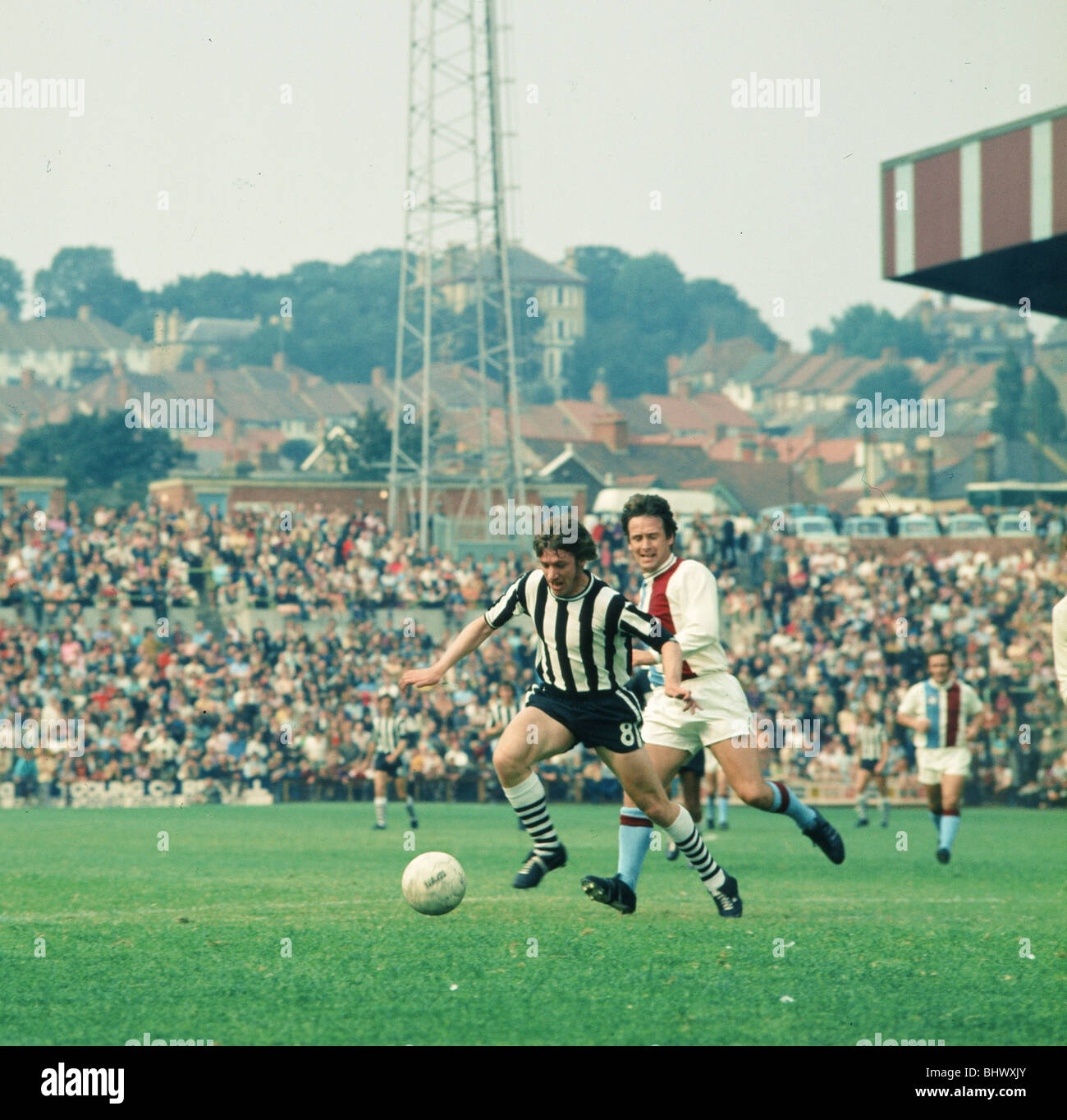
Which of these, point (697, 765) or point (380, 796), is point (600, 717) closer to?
point (697, 765)

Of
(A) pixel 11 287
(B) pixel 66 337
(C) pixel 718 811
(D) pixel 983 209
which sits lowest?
(C) pixel 718 811

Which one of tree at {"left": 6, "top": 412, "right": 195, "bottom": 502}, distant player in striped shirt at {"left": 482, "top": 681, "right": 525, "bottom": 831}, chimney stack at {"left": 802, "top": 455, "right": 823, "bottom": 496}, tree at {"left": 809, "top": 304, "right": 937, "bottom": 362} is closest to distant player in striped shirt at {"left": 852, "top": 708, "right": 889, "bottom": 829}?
distant player in striped shirt at {"left": 482, "top": 681, "right": 525, "bottom": 831}

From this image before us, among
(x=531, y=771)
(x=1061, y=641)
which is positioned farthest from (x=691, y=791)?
(x=1061, y=641)

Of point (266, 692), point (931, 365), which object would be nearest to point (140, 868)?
point (266, 692)

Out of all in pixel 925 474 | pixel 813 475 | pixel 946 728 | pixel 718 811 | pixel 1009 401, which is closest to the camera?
pixel 946 728

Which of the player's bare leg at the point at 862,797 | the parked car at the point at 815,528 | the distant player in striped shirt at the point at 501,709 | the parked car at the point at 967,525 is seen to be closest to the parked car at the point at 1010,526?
the parked car at the point at 967,525

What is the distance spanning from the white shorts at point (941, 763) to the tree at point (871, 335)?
122 metres

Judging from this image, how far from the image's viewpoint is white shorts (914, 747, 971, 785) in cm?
1411

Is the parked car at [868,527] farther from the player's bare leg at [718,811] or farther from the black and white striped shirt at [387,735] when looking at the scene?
the black and white striped shirt at [387,735]

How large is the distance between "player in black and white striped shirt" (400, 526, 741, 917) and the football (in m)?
0.65

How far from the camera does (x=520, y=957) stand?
24.0 feet

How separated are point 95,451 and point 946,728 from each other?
64.2 meters

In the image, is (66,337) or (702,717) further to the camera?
(66,337)

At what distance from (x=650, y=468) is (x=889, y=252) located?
6219 centimetres
